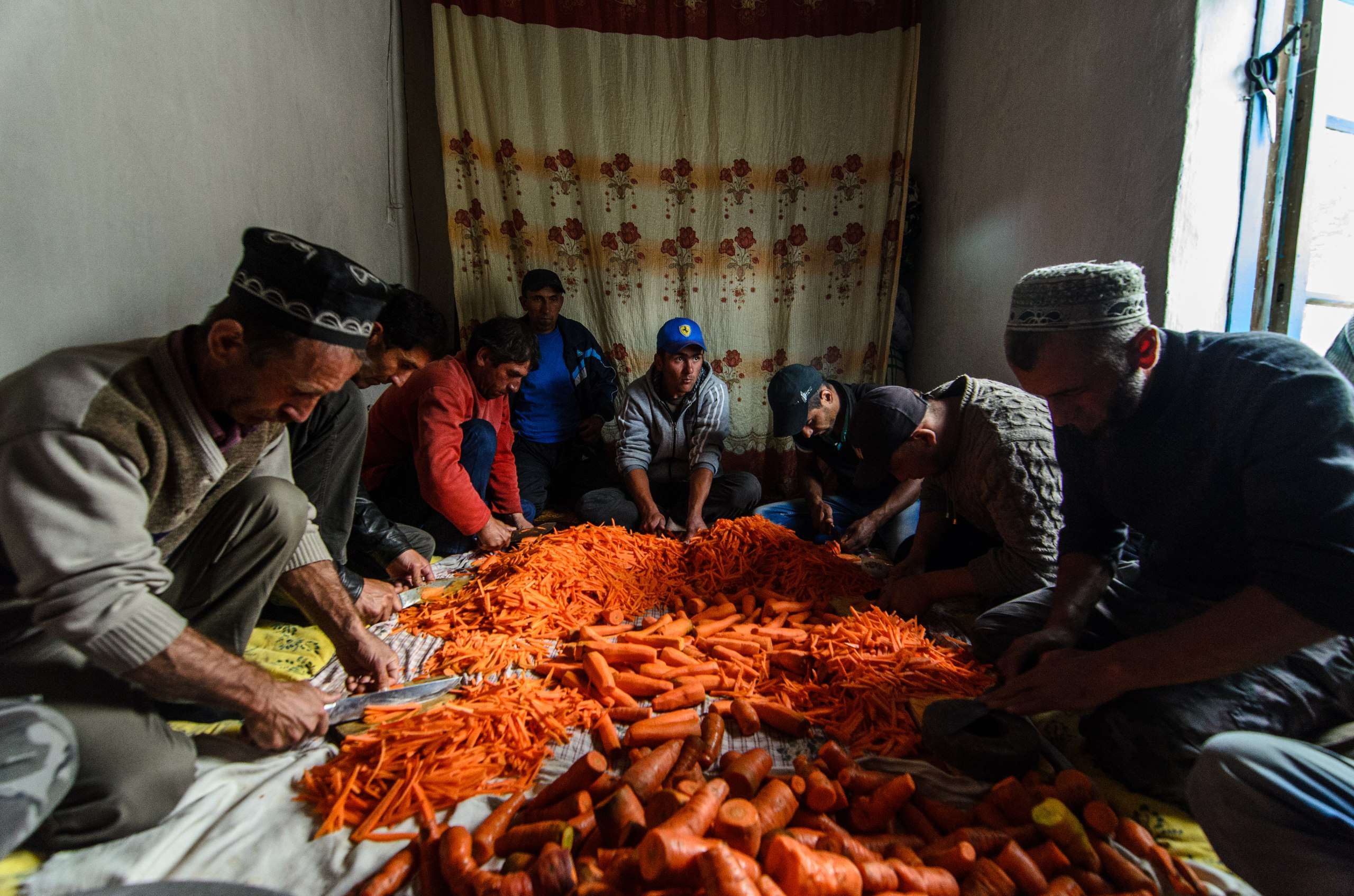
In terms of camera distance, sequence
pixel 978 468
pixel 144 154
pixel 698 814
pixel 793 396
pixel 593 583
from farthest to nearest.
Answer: pixel 793 396 < pixel 593 583 < pixel 978 468 < pixel 144 154 < pixel 698 814

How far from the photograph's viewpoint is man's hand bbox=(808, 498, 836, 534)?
12.3 ft

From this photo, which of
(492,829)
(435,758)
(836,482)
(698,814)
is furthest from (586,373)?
(698,814)

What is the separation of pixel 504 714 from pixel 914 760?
109 centimetres

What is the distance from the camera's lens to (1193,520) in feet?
5.77

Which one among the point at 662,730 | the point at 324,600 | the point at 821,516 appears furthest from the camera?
the point at 821,516

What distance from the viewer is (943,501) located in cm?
295

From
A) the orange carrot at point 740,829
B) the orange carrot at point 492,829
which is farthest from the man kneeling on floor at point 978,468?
the orange carrot at point 492,829

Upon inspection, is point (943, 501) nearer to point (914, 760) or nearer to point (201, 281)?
point (914, 760)

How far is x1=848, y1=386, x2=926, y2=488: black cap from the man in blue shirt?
243cm

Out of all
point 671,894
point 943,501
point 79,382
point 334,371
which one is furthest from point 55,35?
point 943,501

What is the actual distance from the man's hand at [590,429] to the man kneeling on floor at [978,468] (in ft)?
7.57

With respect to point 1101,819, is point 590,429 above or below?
above

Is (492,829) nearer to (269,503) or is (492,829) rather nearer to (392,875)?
(392,875)

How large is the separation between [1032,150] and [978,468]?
216cm
